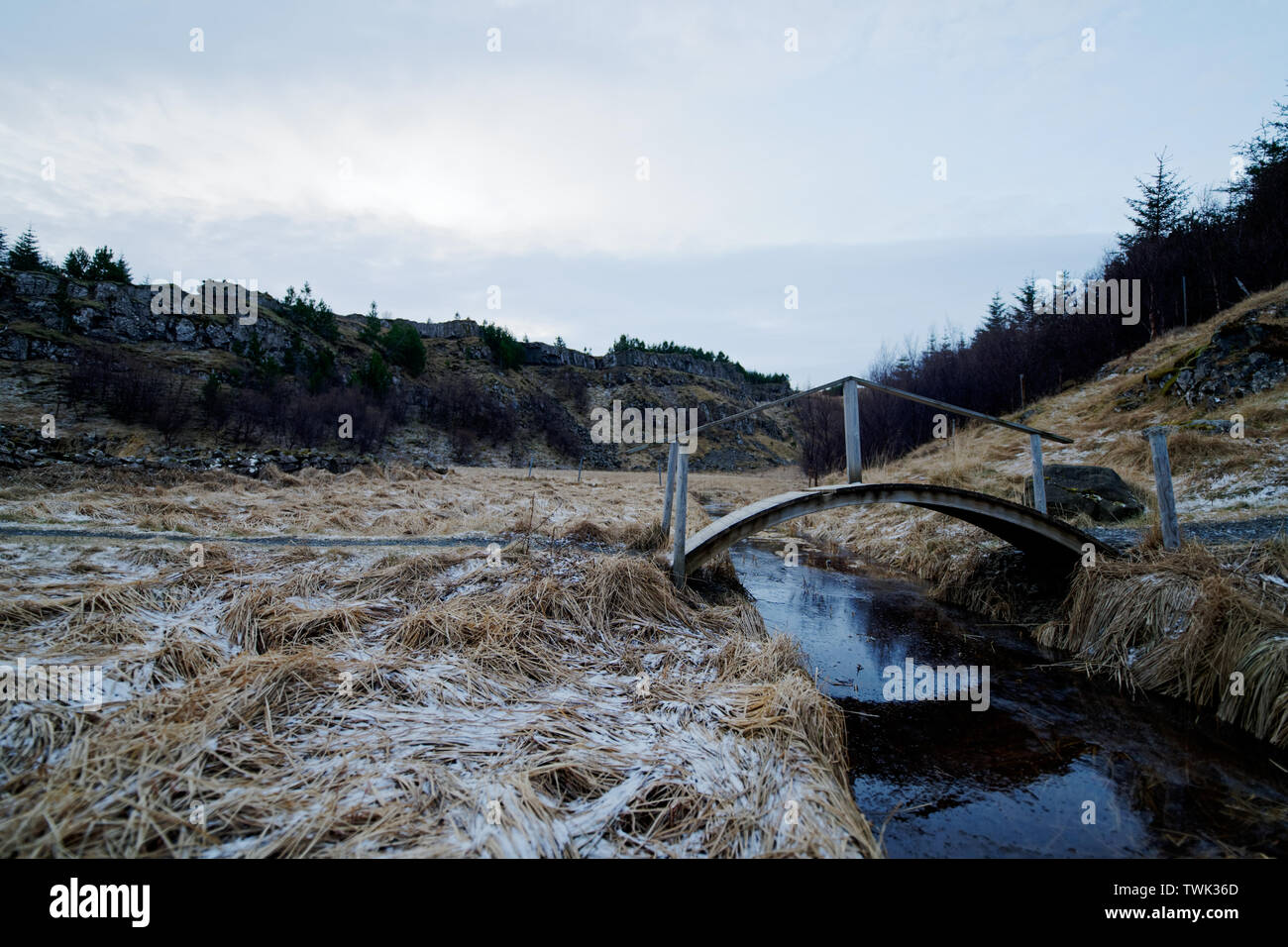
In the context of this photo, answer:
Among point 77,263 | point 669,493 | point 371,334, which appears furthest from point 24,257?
point 669,493

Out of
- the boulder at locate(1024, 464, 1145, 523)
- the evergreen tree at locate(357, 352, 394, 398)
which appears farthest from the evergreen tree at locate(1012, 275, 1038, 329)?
the evergreen tree at locate(357, 352, 394, 398)

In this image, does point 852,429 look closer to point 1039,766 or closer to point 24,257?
point 1039,766

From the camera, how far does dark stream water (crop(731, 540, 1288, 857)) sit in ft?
8.54

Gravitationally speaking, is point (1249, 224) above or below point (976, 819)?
above

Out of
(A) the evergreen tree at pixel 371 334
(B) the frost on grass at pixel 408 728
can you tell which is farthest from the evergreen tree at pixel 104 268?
(B) the frost on grass at pixel 408 728

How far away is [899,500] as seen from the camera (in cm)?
578

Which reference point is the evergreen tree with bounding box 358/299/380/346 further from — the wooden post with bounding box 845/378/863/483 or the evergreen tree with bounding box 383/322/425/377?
the wooden post with bounding box 845/378/863/483

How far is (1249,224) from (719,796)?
27.1 m

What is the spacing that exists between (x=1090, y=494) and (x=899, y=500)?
4.93 m

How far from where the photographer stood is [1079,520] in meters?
7.88

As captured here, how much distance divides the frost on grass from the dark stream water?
49 centimetres
